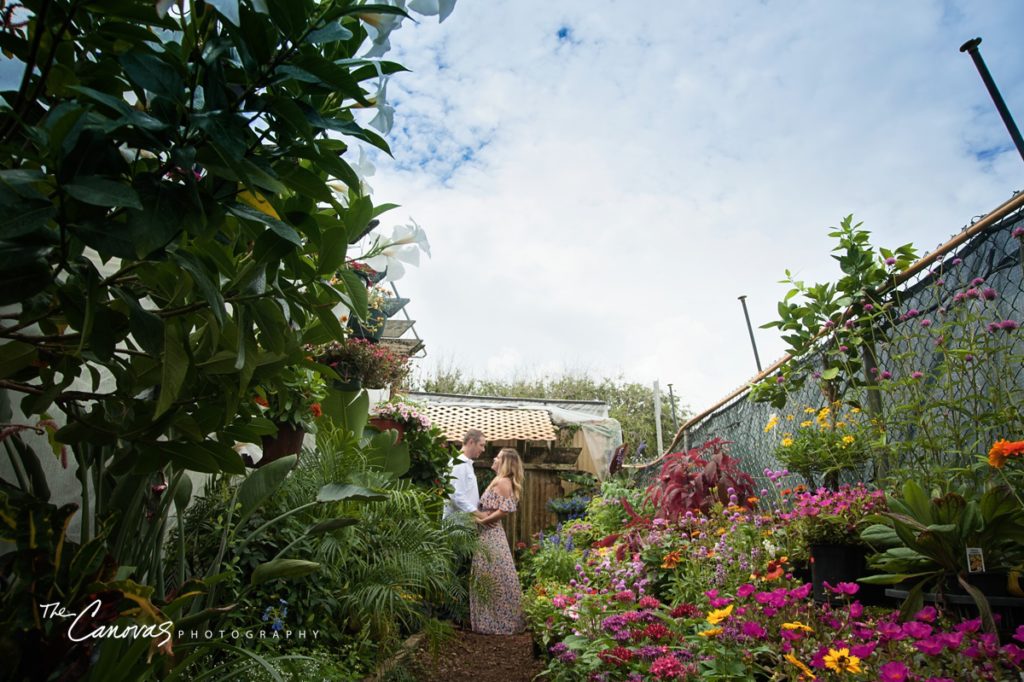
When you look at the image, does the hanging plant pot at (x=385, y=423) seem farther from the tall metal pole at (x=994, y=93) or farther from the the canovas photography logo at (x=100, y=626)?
the tall metal pole at (x=994, y=93)

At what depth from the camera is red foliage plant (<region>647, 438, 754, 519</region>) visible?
3.97 m

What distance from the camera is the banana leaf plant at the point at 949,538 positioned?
1.78 m

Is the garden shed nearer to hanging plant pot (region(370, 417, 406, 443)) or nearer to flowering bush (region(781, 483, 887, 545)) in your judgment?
hanging plant pot (region(370, 417, 406, 443))

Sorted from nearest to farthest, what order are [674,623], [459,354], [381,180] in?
[381,180], [674,623], [459,354]

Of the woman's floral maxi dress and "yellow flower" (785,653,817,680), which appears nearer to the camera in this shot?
"yellow flower" (785,653,817,680)

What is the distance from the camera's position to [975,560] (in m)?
1.79

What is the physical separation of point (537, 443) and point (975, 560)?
8070 millimetres

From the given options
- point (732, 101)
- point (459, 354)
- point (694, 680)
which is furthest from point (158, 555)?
point (459, 354)

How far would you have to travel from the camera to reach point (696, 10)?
2152 mm

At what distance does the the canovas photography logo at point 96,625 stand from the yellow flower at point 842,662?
56.0 inches

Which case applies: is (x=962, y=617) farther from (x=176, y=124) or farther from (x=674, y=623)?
(x=176, y=124)

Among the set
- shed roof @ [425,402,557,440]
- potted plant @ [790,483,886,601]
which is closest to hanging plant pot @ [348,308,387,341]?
potted plant @ [790,483,886,601]

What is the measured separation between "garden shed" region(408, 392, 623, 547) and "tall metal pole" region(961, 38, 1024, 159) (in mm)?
6604

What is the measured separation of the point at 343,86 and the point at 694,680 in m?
1.97
